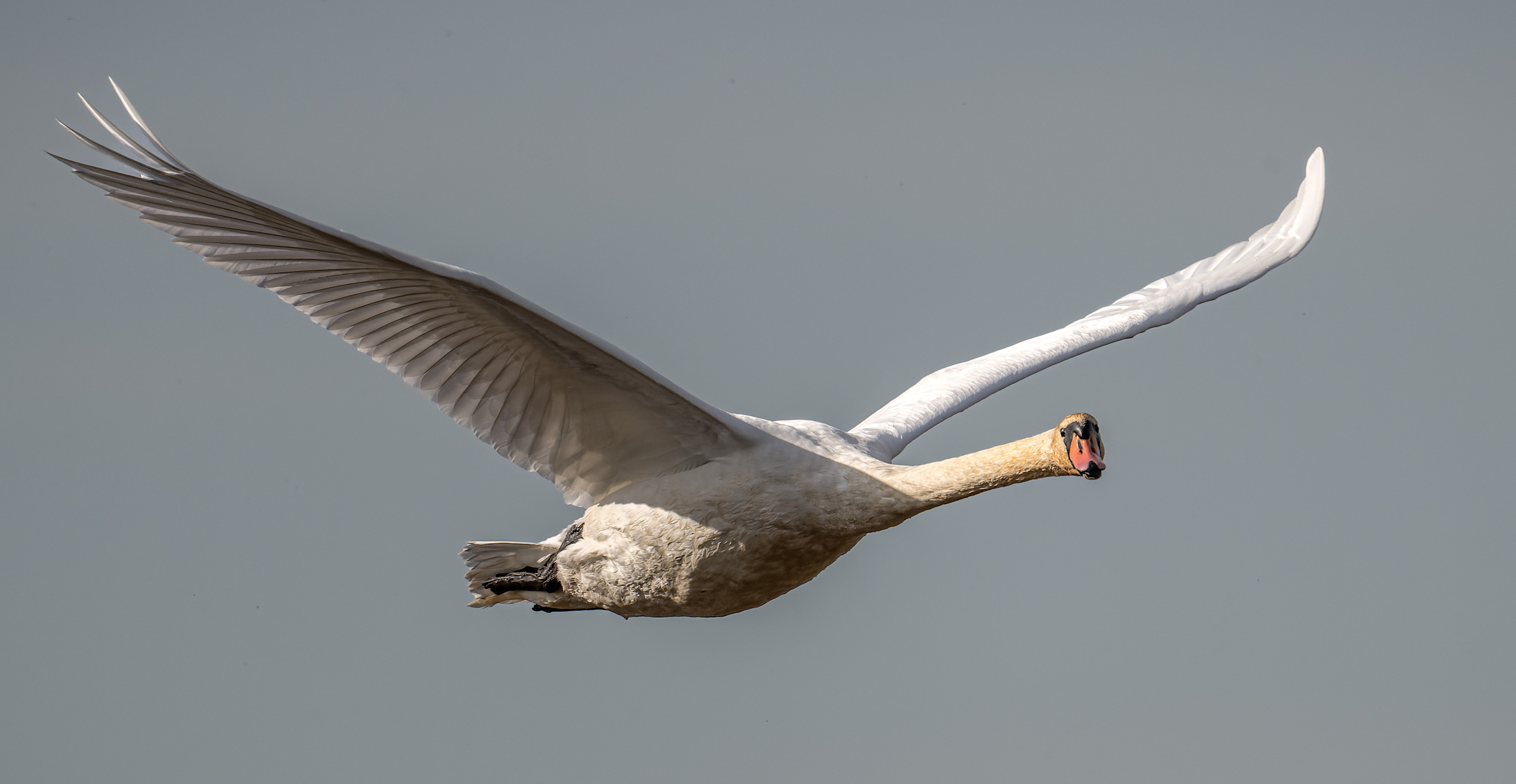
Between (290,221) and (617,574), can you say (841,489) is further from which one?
(290,221)

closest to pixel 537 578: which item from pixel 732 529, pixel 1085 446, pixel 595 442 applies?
pixel 595 442

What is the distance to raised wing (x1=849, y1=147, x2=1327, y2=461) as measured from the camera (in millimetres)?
13602

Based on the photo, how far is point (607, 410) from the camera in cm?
1116

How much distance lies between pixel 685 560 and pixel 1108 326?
16.6ft

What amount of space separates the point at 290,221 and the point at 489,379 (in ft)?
7.26

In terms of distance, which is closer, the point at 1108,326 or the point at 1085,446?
the point at 1085,446

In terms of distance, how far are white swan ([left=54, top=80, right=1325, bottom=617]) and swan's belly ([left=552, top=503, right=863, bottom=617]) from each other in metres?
0.01

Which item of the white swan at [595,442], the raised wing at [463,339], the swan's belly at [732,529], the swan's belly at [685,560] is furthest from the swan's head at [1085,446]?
the raised wing at [463,339]

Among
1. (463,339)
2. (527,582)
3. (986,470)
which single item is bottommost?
(527,582)

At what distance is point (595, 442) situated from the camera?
11.5m

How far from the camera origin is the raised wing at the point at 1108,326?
13602 mm

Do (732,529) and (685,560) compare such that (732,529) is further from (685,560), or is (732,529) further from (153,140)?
(153,140)

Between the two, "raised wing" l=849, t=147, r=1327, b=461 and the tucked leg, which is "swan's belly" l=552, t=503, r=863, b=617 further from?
"raised wing" l=849, t=147, r=1327, b=461

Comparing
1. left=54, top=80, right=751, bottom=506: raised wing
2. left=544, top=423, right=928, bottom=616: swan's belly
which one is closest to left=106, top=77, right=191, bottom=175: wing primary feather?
left=54, top=80, right=751, bottom=506: raised wing
